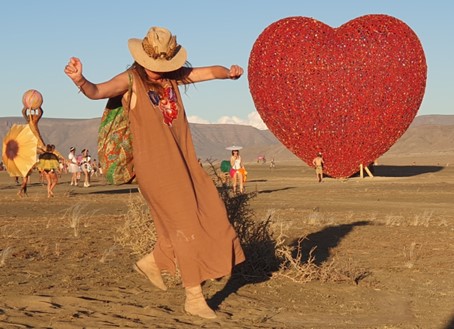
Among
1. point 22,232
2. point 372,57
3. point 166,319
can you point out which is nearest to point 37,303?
point 166,319

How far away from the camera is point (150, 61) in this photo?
23.5 ft

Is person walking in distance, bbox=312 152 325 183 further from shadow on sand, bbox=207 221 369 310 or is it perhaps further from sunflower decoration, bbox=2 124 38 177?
shadow on sand, bbox=207 221 369 310

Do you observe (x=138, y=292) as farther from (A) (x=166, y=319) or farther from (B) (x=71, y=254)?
(B) (x=71, y=254)

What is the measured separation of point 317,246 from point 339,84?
988 inches

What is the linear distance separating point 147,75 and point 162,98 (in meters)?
0.22

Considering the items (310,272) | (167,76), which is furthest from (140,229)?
(167,76)

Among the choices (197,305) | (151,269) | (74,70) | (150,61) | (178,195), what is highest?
(150,61)

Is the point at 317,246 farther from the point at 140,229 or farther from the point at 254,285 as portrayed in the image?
the point at 254,285

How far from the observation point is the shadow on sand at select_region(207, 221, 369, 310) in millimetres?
8133

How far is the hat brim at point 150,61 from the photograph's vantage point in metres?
7.13

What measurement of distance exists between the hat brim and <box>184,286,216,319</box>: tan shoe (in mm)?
1678

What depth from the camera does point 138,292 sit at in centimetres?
793

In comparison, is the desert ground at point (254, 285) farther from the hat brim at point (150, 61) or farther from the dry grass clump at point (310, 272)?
the hat brim at point (150, 61)

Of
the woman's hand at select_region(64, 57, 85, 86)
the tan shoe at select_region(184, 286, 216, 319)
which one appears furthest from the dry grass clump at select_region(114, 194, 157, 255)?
the woman's hand at select_region(64, 57, 85, 86)
